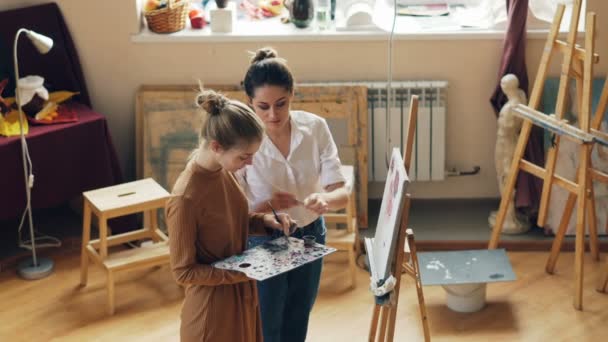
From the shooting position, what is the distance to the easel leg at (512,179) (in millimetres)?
4406

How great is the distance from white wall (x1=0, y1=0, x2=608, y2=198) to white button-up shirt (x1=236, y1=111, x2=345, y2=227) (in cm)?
191

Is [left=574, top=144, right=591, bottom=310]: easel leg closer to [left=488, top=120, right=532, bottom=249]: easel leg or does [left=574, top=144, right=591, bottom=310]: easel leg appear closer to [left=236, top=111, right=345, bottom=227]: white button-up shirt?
[left=488, top=120, right=532, bottom=249]: easel leg

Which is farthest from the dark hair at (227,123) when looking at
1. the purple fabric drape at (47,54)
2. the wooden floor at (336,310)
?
the purple fabric drape at (47,54)

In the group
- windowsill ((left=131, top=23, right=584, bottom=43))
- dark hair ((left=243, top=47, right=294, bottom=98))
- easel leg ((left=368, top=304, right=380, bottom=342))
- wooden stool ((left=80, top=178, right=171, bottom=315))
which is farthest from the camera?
windowsill ((left=131, top=23, right=584, bottom=43))

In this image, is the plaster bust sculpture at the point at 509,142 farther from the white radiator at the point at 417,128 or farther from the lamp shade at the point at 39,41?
the lamp shade at the point at 39,41

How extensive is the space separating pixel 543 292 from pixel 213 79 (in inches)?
78.8

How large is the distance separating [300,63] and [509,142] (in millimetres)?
1151

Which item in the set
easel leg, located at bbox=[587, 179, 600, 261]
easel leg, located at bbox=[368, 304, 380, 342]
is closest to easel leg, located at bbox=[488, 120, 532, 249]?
easel leg, located at bbox=[587, 179, 600, 261]

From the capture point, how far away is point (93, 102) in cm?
514

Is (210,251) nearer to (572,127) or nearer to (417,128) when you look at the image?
(572,127)

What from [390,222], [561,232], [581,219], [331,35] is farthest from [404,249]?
[331,35]

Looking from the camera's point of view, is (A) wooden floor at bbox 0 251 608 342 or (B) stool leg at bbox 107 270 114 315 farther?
(B) stool leg at bbox 107 270 114 315

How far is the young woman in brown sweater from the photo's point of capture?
2598 mm

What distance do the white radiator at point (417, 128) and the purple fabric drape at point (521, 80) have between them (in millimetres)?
307
